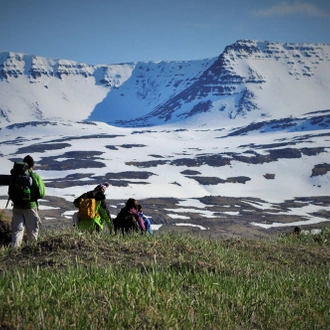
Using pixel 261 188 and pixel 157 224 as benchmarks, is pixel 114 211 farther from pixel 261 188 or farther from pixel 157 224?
pixel 261 188

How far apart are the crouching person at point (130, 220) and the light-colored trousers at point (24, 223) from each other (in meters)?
2.87

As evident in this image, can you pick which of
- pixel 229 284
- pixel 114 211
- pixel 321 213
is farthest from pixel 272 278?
pixel 321 213

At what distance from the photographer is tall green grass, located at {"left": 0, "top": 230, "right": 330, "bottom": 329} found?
6.68 meters

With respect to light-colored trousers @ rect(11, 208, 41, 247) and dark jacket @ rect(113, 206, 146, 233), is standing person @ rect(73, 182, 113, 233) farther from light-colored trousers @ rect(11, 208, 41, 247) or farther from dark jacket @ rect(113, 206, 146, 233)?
light-colored trousers @ rect(11, 208, 41, 247)

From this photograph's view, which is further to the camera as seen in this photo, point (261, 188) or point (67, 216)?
point (261, 188)

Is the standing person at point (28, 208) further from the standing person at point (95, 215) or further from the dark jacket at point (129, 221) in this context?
the dark jacket at point (129, 221)

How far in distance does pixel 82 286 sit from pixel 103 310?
0.76 meters

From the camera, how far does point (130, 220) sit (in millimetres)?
15664

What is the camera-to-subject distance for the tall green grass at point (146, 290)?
A: 263 inches

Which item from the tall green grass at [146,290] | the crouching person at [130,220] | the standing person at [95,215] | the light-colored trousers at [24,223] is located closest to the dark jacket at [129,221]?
the crouching person at [130,220]

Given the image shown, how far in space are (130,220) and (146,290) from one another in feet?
25.6

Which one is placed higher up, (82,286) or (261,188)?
(82,286)

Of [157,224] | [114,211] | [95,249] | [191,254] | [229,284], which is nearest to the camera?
[229,284]

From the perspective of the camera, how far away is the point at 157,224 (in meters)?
125
